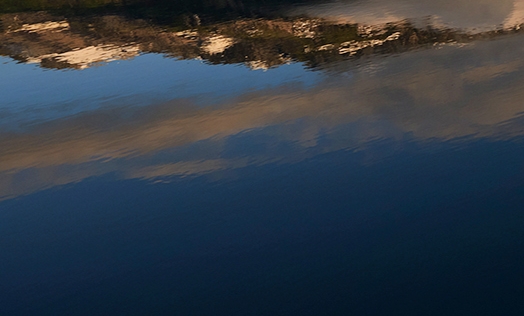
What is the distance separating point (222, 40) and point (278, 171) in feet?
58.1

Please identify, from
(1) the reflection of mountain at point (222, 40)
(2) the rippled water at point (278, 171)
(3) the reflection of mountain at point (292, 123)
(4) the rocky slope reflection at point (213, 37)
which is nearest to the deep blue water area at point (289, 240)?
(2) the rippled water at point (278, 171)

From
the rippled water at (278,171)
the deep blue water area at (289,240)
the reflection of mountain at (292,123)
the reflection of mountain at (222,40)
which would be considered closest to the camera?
the deep blue water area at (289,240)

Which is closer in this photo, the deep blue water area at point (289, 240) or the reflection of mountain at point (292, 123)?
the deep blue water area at point (289, 240)

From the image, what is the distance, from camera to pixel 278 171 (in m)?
24.2

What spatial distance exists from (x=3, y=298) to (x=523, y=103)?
71.9 feet

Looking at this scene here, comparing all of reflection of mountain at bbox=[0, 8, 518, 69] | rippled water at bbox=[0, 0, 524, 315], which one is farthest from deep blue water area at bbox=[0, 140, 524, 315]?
reflection of mountain at bbox=[0, 8, 518, 69]

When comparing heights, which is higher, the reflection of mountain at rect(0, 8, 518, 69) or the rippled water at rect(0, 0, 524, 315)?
the reflection of mountain at rect(0, 8, 518, 69)

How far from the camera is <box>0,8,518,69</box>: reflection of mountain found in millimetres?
35094

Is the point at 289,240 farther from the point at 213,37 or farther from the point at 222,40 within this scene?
the point at 213,37

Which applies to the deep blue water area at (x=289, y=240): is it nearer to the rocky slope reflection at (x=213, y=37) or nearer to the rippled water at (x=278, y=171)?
the rippled water at (x=278, y=171)

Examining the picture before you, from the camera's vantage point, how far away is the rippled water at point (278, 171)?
18.6 meters

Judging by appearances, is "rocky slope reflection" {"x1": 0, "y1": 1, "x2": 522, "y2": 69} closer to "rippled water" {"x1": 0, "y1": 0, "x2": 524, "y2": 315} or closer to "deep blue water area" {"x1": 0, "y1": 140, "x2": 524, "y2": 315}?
"rippled water" {"x1": 0, "y1": 0, "x2": 524, "y2": 315}

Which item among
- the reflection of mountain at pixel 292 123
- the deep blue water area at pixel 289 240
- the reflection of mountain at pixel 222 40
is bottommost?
the deep blue water area at pixel 289 240

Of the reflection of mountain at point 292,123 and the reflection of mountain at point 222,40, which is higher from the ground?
the reflection of mountain at point 222,40
